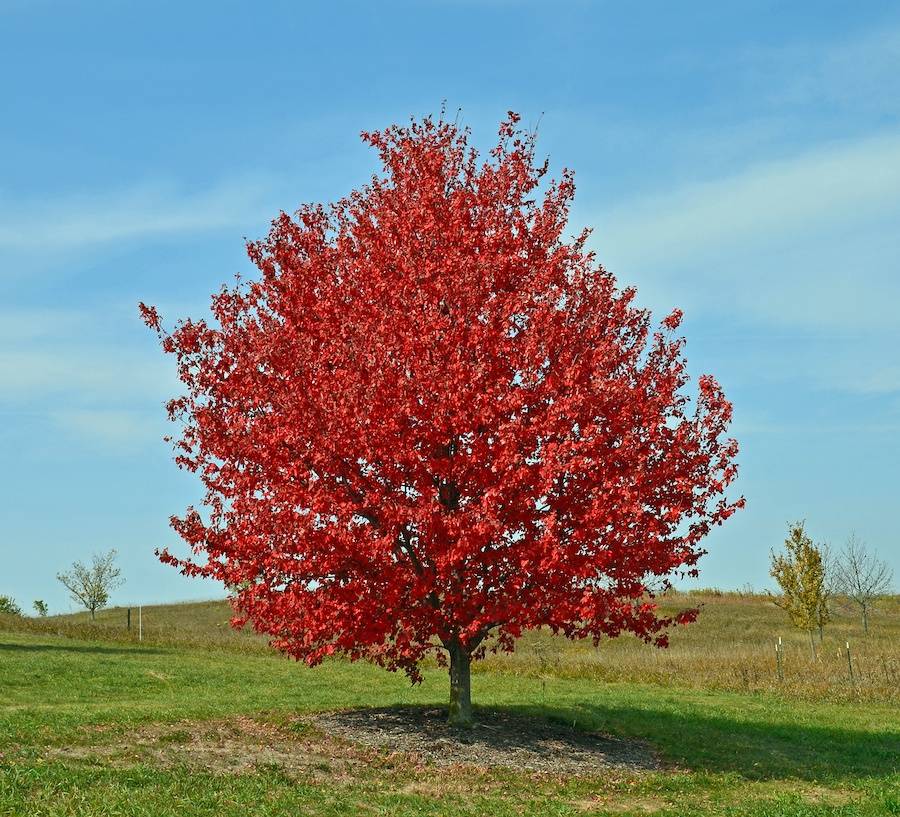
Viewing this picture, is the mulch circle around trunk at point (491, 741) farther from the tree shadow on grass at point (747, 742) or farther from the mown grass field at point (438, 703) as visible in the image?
the tree shadow on grass at point (747, 742)

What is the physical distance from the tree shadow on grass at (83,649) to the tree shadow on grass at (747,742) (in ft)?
79.4

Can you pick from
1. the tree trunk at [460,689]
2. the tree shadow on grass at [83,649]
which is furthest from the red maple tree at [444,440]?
the tree shadow on grass at [83,649]

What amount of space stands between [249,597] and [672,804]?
7.79 m

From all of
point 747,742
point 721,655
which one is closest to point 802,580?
point 721,655

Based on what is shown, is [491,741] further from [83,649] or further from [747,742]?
[83,649]

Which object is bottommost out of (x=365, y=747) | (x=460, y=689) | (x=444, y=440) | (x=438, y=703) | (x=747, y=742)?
(x=747, y=742)

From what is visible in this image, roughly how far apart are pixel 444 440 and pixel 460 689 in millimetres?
5881

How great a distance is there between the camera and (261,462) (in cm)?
1705

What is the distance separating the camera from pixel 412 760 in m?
16.6

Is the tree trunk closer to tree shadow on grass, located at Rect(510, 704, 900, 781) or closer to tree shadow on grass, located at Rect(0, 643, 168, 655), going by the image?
tree shadow on grass, located at Rect(510, 704, 900, 781)

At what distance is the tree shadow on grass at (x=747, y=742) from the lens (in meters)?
19.3

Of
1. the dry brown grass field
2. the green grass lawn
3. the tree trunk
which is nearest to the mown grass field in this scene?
the green grass lawn

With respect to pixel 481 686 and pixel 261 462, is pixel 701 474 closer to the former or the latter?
pixel 261 462

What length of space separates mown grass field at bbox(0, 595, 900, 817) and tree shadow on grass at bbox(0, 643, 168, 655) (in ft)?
0.36
